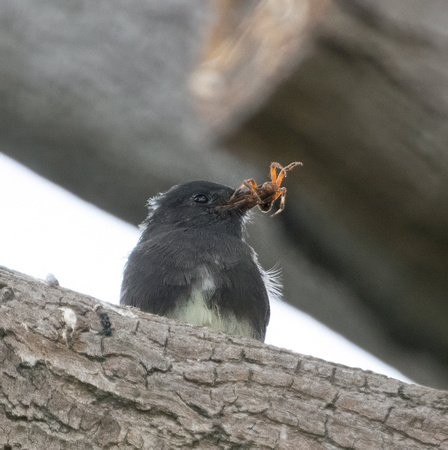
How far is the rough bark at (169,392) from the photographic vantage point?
236cm

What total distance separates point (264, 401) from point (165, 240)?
Result: 170cm

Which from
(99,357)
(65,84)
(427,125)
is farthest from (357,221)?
(65,84)

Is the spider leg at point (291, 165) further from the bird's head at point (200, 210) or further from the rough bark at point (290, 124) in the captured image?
the bird's head at point (200, 210)

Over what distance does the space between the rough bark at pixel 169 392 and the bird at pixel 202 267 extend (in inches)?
35.6

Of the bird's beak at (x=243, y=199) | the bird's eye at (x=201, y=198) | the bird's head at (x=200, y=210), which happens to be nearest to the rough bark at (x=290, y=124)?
the bird's beak at (x=243, y=199)

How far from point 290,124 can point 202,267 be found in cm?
157

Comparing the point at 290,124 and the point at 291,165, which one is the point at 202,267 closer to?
the point at 291,165

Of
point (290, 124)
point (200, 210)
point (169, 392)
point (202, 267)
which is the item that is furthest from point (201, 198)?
point (290, 124)

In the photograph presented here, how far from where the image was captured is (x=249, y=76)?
229 centimetres

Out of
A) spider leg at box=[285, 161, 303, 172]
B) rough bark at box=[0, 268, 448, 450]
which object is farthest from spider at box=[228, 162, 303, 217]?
rough bark at box=[0, 268, 448, 450]

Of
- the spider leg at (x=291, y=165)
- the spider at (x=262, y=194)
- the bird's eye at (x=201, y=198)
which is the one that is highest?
the bird's eye at (x=201, y=198)

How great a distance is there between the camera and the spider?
3.35 meters

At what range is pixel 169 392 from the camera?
8.14 ft

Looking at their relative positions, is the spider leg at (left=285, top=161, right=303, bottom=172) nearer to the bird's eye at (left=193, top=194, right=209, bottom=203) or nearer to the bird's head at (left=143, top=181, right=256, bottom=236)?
the bird's head at (left=143, top=181, right=256, bottom=236)
